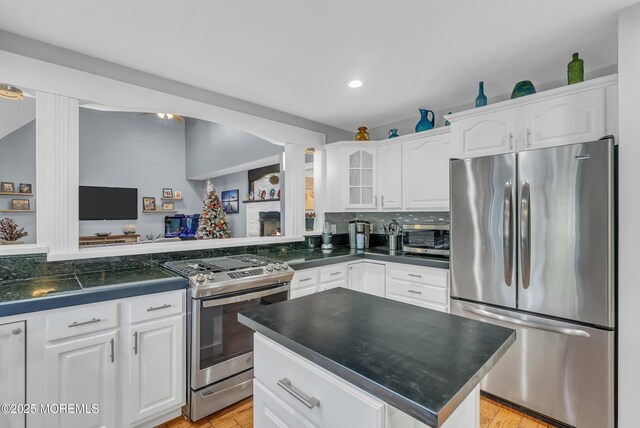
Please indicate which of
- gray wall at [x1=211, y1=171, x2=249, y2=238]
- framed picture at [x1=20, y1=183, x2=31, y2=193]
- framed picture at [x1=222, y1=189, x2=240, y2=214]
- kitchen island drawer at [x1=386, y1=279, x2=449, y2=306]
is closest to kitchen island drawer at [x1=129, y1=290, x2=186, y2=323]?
kitchen island drawer at [x1=386, y1=279, x2=449, y2=306]

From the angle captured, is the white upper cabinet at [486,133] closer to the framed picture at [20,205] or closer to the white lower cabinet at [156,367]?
the white lower cabinet at [156,367]

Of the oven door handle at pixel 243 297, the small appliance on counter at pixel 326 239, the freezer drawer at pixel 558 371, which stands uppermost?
the small appliance on counter at pixel 326 239

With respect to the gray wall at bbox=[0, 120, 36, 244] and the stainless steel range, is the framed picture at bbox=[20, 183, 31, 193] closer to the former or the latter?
the gray wall at bbox=[0, 120, 36, 244]

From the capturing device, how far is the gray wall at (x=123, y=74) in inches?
73.9

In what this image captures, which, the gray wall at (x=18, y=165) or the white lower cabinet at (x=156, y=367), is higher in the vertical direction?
the gray wall at (x=18, y=165)

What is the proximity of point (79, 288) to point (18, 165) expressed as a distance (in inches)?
217

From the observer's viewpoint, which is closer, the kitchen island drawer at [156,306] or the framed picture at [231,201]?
the kitchen island drawer at [156,306]

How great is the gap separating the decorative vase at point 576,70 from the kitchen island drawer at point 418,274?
1588 mm

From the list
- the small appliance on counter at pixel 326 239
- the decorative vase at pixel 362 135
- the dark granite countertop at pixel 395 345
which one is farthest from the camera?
the decorative vase at pixel 362 135

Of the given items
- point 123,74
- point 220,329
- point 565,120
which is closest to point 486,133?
point 565,120

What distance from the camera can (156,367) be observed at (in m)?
1.87

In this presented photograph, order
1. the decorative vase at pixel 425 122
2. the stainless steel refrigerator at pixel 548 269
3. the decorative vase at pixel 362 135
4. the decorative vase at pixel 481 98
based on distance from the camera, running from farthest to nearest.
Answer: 1. the decorative vase at pixel 362 135
2. the decorative vase at pixel 425 122
3. the decorative vase at pixel 481 98
4. the stainless steel refrigerator at pixel 548 269

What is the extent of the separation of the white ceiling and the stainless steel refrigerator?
72 cm

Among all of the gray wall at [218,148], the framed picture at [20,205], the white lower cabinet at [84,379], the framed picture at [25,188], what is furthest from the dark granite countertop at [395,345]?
the framed picture at [25,188]
